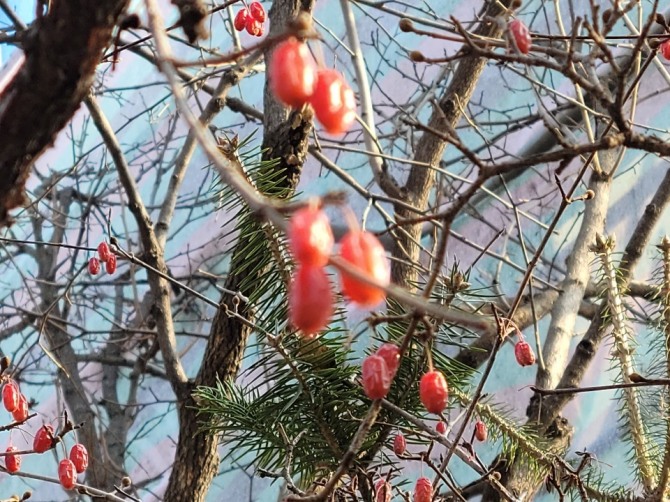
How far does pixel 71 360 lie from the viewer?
135cm

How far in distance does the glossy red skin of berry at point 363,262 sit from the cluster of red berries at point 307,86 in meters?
0.04

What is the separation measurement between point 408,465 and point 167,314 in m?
0.63

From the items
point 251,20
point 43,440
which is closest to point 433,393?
point 43,440

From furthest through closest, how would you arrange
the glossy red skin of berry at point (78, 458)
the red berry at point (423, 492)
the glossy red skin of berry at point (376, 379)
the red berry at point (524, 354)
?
the glossy red skin of berry at point (78, 458) < the red berry at point (524, 354) < the red berry at point (423, 492) < the glossy red skin of berry at point (376, 379)

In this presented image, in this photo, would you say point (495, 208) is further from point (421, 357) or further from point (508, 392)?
point (421, 357)

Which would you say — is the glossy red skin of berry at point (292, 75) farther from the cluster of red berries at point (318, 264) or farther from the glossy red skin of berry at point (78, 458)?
the glossy red skin of berry at point (78, 458)

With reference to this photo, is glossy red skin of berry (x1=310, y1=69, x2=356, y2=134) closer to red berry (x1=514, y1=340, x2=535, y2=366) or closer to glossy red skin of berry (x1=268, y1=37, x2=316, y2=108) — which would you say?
glossy red skin of berry (x1=268, y1=37, x2=316, y2=108)

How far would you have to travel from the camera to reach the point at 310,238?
0.21m

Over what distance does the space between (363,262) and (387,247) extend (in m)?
0.86

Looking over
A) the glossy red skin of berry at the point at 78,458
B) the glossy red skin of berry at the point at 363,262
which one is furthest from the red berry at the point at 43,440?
the glossy red skin of berry at the point at 363,262

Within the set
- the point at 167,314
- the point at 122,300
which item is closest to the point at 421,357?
the point at 167,314

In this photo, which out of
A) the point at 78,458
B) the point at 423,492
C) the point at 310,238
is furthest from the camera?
the point at 78,458

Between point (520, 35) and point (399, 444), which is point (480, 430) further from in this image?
point (520, 35)

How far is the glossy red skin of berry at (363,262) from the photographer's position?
0.76 ft
